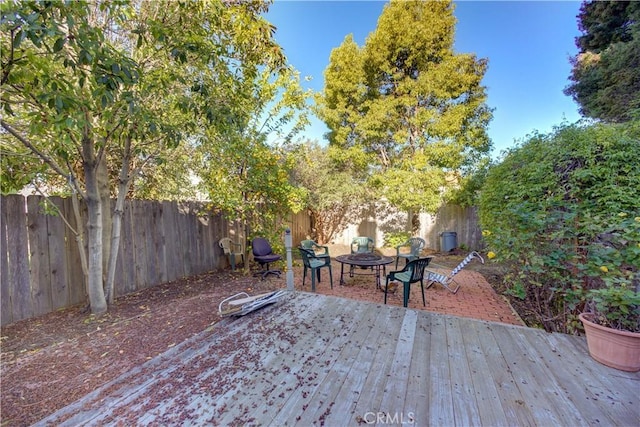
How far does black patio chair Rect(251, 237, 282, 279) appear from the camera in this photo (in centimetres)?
530

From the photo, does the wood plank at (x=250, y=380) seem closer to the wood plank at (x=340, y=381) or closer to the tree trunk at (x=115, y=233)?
the wood plank at (x=340, y=381)

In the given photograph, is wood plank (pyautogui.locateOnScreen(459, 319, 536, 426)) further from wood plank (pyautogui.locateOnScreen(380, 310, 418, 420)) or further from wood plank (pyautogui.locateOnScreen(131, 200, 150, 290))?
wood plank (pyautogui.locateOnScreen(131, 200, 150, 290))

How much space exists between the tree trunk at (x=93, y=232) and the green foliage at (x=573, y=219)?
483 centimetres

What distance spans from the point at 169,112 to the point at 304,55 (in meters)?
3.60

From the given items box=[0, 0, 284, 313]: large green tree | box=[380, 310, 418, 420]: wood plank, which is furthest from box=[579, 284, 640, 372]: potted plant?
box=[0, 0, 284, 313]: large green tree

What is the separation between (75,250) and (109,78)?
272 centimetres

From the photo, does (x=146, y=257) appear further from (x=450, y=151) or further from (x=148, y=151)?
(x=450, y=151)

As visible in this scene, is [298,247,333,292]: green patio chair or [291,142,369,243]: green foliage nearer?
[298,247,333,292]: green patio chair

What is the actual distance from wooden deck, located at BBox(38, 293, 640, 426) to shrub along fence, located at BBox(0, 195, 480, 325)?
2.15m

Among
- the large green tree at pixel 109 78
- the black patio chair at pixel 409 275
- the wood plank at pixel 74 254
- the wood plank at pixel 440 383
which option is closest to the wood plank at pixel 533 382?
the wood plank at pixel 440 383

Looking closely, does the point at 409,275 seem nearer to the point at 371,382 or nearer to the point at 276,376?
the point at 371,382

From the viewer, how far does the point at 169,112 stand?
A: 3785 millimetres

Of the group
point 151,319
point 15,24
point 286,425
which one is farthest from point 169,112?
point 286,425

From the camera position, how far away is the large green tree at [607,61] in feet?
18.9
